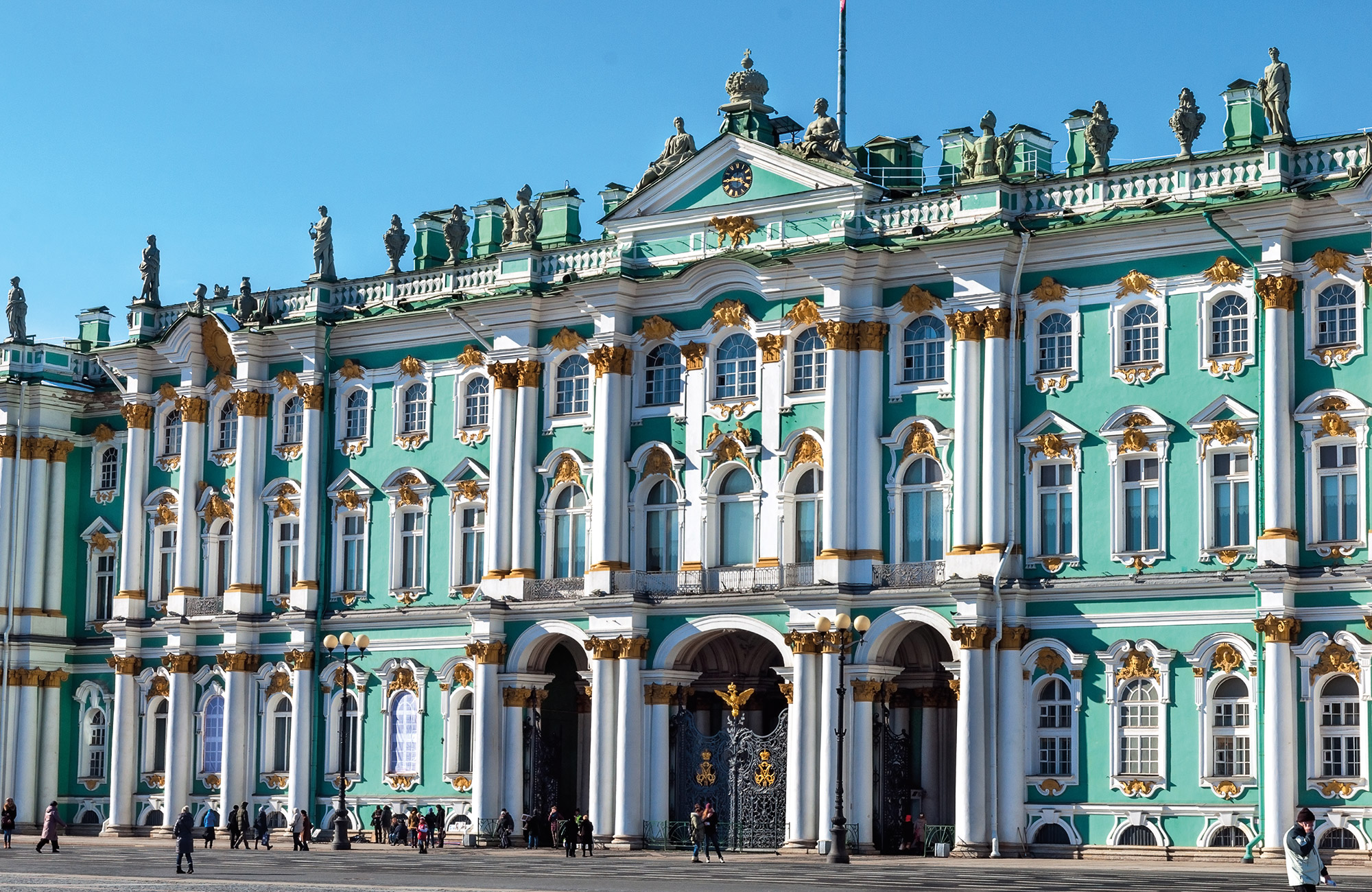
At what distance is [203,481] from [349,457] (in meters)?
5.67

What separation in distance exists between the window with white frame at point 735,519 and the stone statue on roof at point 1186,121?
13507mm

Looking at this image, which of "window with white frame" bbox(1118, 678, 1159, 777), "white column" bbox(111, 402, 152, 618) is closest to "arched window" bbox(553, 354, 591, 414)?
"white column" bbox(111, 402, 152, 618)

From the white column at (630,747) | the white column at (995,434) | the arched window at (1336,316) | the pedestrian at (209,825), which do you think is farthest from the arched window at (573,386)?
the arched window at (1336,316)

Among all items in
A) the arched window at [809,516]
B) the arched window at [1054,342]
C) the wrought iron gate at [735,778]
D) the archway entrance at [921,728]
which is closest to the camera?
the arched window at [1054,342]

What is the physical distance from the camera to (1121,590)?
173 feet

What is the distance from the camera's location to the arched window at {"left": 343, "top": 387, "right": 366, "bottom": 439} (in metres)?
66.3

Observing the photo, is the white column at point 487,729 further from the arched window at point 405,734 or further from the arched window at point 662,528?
the arched window at point 662,528

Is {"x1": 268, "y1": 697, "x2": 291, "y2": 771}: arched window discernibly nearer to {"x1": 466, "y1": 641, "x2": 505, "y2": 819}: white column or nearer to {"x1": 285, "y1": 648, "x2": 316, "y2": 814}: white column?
{"x1": 285, "y1": 648, "x2": 316, "y2": 814}: white column

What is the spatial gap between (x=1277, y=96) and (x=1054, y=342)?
753 cm

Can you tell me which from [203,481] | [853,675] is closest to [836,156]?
[853,675]

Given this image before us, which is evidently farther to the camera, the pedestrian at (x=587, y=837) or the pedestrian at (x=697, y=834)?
the pedestrian at (x=587, y=837)

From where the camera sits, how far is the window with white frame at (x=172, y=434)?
70.5 meters

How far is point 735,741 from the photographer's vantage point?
193ft

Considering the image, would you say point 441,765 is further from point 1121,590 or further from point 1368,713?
point 1368,713
